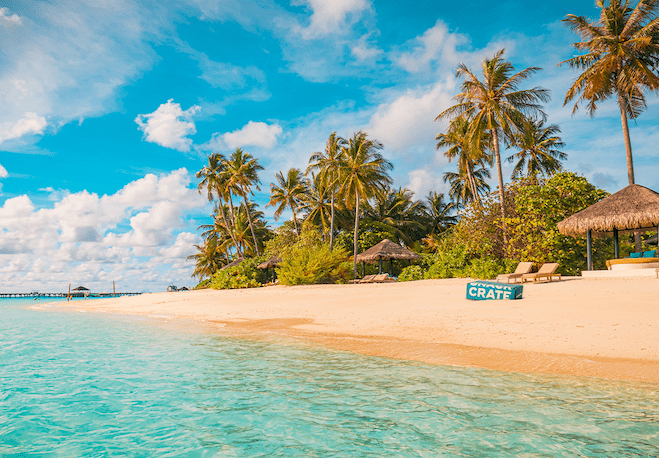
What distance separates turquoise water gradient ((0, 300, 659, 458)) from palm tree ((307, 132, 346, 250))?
70.0 ft

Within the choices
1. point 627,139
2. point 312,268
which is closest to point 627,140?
point 627,139

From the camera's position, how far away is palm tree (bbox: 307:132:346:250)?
27766mm

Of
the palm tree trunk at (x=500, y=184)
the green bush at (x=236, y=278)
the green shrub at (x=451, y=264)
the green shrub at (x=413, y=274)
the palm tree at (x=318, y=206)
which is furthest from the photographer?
the palm tree at (x=318, y=206)

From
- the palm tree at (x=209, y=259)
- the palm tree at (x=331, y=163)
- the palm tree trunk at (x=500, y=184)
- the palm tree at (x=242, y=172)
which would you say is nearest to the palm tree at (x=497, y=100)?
the palm tree trunk at (x=500, y=184)

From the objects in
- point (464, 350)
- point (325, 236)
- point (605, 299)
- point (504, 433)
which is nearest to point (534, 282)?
point (605, 299)

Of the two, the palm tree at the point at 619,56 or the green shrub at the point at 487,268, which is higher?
the palm tree at the point at 619,56

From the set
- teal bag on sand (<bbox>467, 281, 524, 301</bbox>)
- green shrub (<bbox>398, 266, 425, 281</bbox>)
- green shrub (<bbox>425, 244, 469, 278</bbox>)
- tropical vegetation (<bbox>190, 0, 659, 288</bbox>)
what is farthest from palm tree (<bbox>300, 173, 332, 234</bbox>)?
teal bag on sand (<bbox>467, 281, 524, 301</bbox>)

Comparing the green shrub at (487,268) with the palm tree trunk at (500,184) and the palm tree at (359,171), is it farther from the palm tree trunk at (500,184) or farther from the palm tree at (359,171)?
the palm tree at (359,171)

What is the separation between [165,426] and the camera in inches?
170

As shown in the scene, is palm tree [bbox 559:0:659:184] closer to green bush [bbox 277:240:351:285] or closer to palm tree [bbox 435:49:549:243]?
palm tree [bbox 435:49:549:243]

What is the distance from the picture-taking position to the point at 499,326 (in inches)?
324

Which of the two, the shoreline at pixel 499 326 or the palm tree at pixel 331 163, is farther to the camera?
the palm tree at pixel 331 163

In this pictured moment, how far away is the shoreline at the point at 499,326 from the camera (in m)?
6.18

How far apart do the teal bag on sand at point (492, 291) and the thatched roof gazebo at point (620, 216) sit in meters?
5.98
